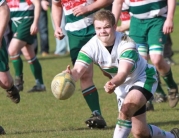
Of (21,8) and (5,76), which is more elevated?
(5,76)

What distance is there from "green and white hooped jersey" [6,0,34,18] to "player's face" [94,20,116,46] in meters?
5.07

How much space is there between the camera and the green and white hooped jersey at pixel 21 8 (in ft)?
37.2

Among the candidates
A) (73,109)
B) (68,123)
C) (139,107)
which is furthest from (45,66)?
(139,107)

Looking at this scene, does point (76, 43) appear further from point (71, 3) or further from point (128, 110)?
point (128, 110)

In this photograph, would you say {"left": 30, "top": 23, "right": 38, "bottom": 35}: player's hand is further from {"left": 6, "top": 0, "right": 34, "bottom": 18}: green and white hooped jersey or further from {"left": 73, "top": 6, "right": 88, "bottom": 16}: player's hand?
{"left": 73, "top": 6, "right": 88, "bottom": 16}: player's hand

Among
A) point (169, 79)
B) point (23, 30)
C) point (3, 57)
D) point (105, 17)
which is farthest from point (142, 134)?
point (23, 30)

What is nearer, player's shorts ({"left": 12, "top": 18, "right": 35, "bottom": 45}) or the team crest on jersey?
the team crest on jersey

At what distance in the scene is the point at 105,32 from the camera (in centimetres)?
639

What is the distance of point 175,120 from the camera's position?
835 centimetres

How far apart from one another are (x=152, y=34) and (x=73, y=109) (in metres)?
1.62

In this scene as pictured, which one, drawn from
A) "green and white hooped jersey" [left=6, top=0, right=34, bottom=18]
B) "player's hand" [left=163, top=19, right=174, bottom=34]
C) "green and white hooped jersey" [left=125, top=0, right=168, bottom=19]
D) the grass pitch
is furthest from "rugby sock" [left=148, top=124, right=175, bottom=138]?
"green and white hooped jersey" [left=6, top=0, right=34, bottom=18]

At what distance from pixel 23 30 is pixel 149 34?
2.95 metres

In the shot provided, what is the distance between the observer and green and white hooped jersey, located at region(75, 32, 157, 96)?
20.9 ft

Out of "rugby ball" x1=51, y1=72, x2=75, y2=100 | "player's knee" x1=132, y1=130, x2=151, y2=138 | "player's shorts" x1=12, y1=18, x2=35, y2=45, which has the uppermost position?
"rugby ball" x1=51, y1=72, x2=75, y2=100
